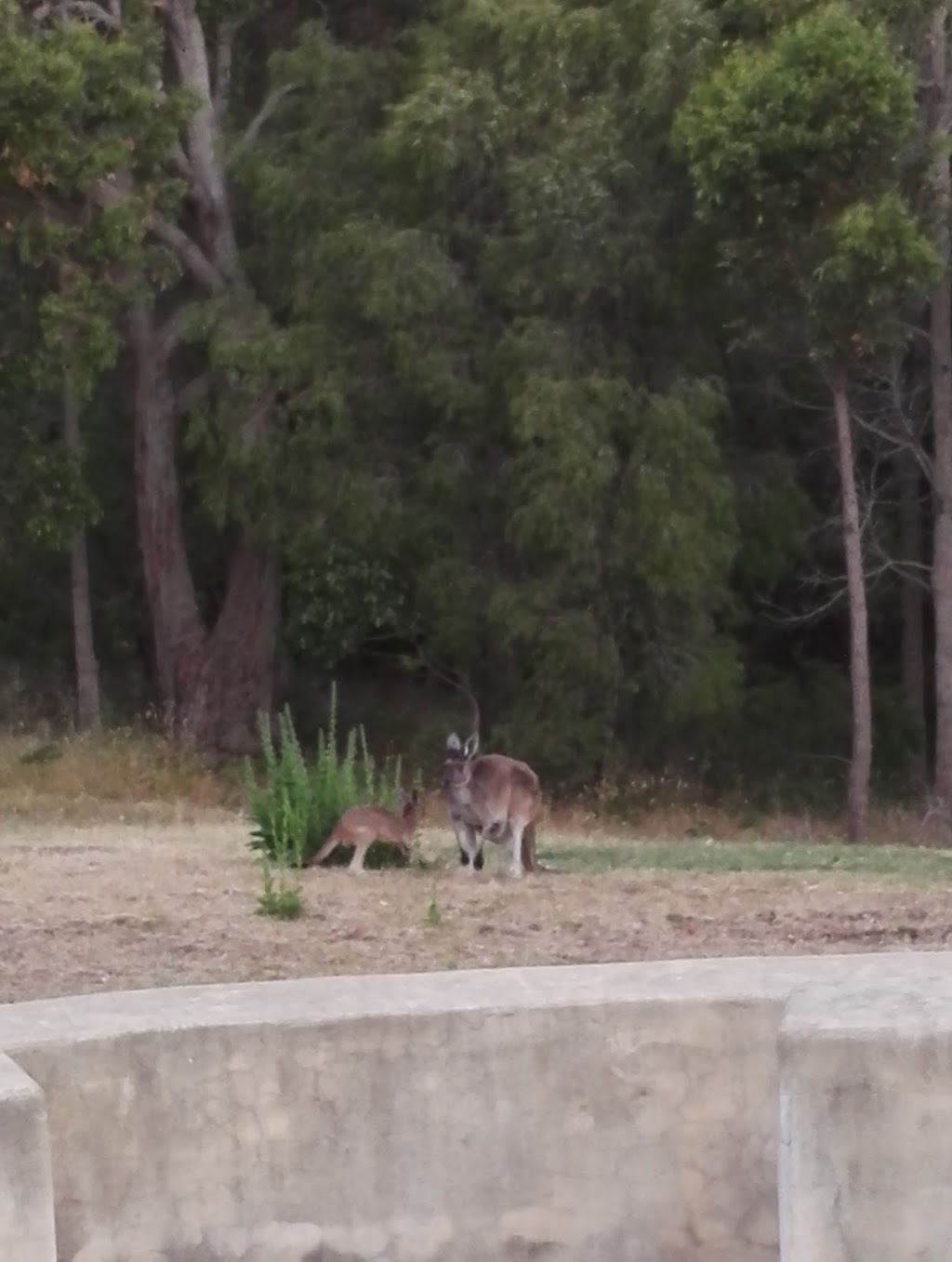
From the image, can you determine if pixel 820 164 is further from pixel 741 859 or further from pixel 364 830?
pixel 364 830

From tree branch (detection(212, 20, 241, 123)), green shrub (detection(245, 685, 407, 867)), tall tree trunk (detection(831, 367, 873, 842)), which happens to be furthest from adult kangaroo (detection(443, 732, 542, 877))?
tree branch (detection(212, 20, 241, 123))

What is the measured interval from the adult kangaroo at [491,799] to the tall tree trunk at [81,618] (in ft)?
51.4

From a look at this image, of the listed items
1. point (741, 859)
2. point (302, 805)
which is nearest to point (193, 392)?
point (741, 859)

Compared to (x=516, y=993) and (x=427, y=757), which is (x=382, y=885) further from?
(x=427, y=757)

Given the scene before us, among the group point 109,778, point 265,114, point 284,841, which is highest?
point 265,114

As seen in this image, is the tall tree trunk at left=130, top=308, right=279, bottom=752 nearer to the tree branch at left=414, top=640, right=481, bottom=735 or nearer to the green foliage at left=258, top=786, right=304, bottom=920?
the tree branch at left=414, top=640, right=481, bottom=735

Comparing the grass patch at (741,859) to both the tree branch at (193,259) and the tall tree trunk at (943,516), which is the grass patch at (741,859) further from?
the tree branch at (193,259)

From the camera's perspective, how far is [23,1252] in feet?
16.7

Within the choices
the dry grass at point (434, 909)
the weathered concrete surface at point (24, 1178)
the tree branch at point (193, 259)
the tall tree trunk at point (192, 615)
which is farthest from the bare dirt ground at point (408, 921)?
the tall tree trunk at point (192, 615)

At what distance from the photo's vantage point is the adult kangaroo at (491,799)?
12156mm

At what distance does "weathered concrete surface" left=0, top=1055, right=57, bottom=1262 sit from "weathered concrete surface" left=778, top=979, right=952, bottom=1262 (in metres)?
1.70

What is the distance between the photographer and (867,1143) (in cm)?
531

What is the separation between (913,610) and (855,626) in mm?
8529

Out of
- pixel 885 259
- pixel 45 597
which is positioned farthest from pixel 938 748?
pixel 45 597
